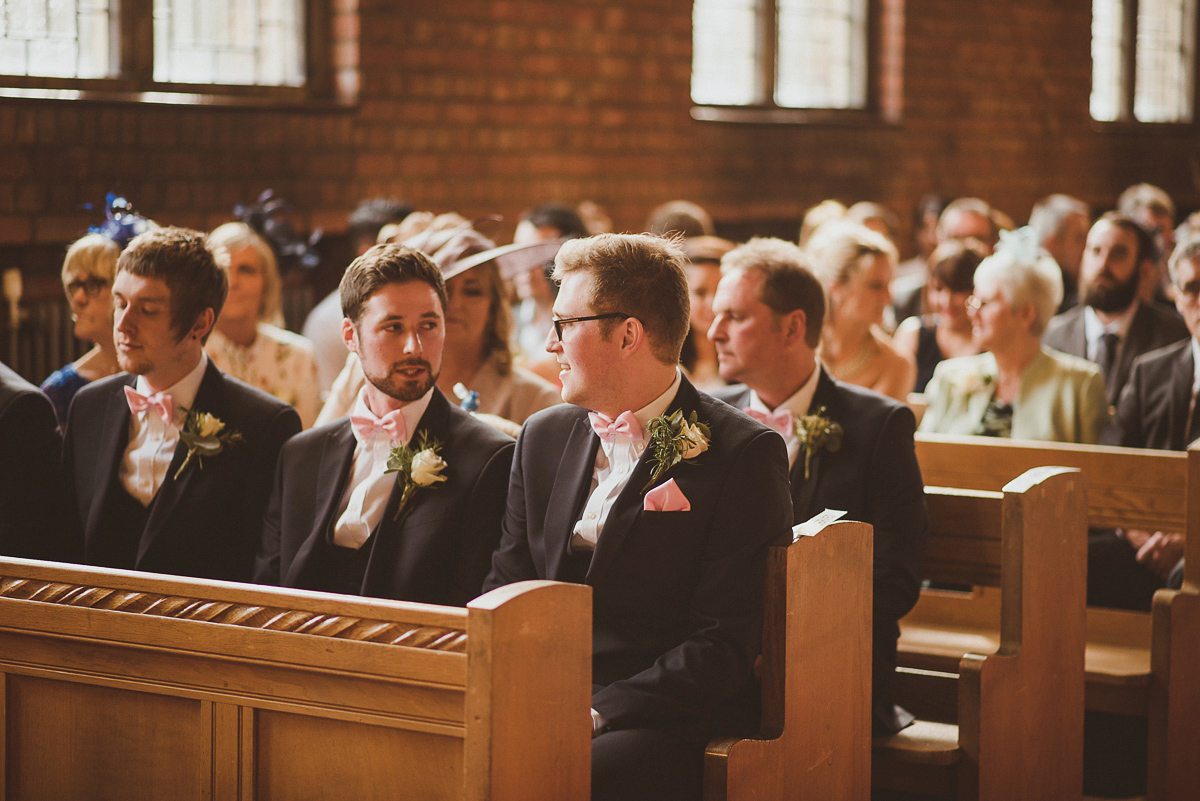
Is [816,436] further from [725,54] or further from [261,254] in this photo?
[725,54]

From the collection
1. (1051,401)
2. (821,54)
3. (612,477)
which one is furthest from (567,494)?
(821,54)

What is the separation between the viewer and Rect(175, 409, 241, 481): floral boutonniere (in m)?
Answer: 3.32

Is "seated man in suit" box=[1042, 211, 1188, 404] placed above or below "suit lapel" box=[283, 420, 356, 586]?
above

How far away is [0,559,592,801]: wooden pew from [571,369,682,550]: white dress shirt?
0.64 meters

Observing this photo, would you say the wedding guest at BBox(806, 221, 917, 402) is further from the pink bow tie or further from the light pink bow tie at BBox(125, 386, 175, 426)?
the light pink bow tie at BBox(125, 386, 175, 426)

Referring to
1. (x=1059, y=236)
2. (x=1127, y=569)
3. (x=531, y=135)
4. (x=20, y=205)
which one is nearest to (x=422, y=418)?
(x=1127, y=569)

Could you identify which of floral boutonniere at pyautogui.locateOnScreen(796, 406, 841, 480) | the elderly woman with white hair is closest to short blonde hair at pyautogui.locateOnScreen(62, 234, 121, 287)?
floral boutonniere at pyautogui.locateOnScreen(796, 406, 841, 480)

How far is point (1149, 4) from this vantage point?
13.9 metres

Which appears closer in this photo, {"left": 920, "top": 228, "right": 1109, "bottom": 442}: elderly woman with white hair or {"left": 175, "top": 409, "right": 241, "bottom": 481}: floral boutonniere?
{"left": 175, "top": 409, "right": 241, "bottom": 481}: floral boutonniere

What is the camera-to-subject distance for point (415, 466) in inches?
119

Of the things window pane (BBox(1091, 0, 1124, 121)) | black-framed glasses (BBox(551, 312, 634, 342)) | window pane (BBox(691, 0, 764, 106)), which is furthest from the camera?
window pane (BBox(1091, 0, 1124, 121))

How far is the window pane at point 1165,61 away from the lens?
1398 cm

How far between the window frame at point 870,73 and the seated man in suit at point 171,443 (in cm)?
732

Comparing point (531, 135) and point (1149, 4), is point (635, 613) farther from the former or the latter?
point (1149, 4)
